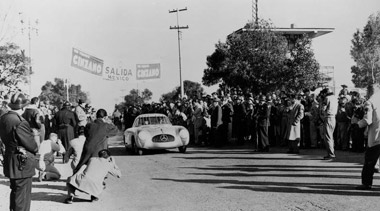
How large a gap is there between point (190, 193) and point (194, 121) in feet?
36.5

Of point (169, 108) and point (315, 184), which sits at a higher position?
point (169, 108)

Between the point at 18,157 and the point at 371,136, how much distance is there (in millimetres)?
5797

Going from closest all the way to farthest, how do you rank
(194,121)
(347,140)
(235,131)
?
(347,140), (235,131), (194,121)

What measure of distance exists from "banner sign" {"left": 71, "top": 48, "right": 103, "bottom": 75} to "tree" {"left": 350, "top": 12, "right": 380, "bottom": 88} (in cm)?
3614

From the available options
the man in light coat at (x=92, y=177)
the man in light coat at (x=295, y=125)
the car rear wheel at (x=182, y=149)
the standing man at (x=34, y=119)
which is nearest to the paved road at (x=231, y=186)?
the man in light coat at (x=92, y=177)

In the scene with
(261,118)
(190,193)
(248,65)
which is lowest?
(190,193)

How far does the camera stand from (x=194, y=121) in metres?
19.4

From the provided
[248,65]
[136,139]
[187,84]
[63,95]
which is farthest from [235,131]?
[63,95]

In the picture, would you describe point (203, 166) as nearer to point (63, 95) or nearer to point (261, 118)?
point (261, 118)

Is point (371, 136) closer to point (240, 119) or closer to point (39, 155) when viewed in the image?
point (39, 155)

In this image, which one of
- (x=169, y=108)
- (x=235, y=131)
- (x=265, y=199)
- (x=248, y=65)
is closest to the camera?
(x=265, y=199)

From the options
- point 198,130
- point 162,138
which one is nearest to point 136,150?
point 162,138

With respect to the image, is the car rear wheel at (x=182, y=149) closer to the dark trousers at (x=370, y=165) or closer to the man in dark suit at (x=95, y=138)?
the man in dark suit at (x=95, y=138)

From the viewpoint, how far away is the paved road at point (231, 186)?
7.33m
